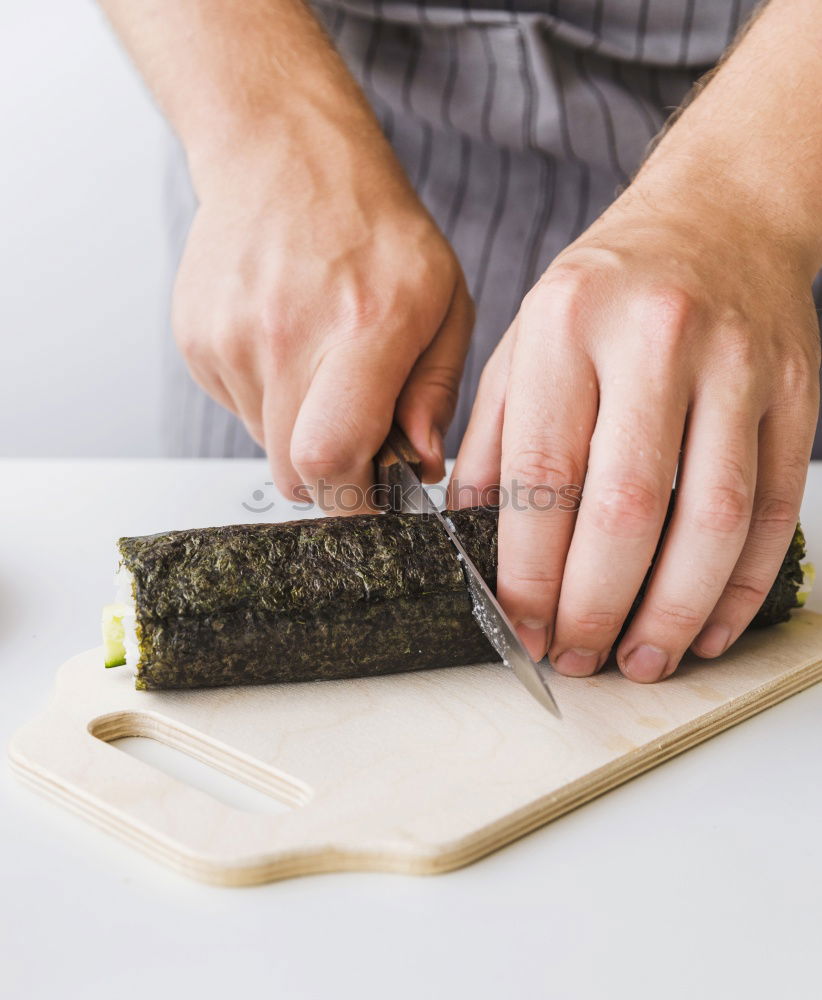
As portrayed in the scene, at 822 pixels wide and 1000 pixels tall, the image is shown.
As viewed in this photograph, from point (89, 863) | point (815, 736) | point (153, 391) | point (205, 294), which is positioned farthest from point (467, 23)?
point (153, 391)

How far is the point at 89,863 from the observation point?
906 mm

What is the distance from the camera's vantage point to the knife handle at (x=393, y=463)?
1.45 meters

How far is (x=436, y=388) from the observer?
1554mm

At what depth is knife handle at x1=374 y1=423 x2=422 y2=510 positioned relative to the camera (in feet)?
4.77

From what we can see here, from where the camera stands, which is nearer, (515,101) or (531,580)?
(531,580)

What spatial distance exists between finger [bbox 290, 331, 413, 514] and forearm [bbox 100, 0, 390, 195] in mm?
387

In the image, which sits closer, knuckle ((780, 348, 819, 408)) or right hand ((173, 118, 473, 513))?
knuckle ((780, 348, 819, 408))

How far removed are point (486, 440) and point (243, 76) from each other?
0.78 m

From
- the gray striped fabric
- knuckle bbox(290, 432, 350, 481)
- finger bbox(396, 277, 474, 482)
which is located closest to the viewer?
knuckle bbox(290, 432, 350, 481)

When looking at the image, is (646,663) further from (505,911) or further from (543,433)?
(505,911)

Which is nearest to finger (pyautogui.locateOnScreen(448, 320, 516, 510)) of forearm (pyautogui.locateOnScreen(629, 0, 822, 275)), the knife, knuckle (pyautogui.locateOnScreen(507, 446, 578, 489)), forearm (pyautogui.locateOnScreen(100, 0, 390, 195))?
the knife

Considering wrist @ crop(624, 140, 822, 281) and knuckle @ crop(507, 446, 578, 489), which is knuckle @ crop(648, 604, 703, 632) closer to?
knuckle @ crop(507, 446, 578, 489)

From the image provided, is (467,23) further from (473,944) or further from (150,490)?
(473,944)

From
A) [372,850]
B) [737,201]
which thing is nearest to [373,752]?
[372,850]
